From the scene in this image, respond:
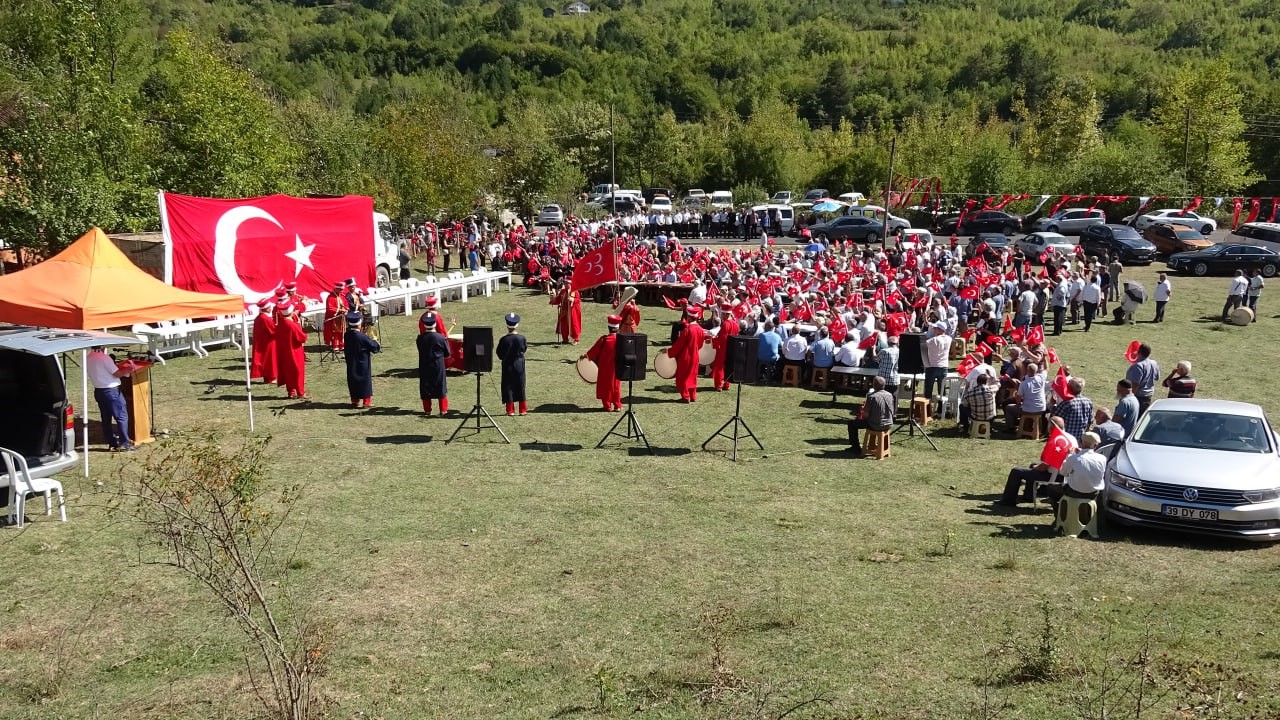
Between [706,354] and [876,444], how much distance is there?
189 inches

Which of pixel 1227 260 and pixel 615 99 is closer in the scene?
pixel 1227 260

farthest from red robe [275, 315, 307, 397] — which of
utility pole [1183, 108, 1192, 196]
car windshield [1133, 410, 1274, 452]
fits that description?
utility pole [1183, 108, 1192, 196]

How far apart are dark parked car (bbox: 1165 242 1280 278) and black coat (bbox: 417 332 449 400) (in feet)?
93.7

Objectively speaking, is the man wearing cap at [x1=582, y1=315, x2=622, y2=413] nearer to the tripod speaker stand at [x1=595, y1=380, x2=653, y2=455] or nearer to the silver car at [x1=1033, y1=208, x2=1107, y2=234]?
the tripod speaker stand at [x1=595, y1=380, x2=653, y2=455]

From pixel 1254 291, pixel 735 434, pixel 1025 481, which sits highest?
pixel 1254 291

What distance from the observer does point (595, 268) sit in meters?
22.3

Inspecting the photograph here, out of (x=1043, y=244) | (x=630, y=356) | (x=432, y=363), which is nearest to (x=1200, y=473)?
(x=630, y=356)

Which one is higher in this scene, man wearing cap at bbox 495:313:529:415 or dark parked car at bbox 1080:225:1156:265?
dark parked car at bbox 1080:225:1156:265

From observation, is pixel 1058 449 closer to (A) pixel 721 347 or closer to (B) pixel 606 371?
(B) pixel 606 371

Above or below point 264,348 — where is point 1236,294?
above

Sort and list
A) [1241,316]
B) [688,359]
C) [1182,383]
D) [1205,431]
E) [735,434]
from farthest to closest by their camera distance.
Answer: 1. [1241,316]
2. [688,359]
3. [1182,383]
4. [735,434]
5. [1205,431]

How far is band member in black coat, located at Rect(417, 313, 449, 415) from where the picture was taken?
15.8 m

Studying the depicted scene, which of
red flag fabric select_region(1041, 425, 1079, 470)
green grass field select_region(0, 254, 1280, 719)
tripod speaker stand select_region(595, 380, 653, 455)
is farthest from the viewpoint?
tripod speaker stand select_region(595, 380, 653, 455)

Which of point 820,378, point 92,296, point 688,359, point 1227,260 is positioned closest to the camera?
point 92,296
